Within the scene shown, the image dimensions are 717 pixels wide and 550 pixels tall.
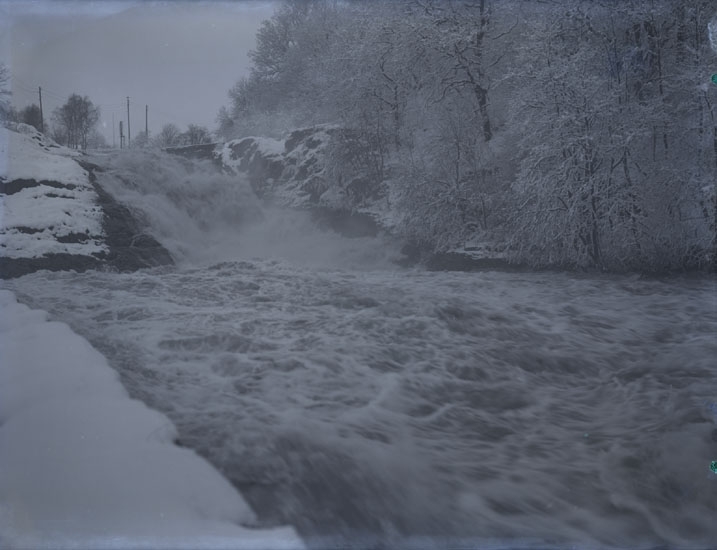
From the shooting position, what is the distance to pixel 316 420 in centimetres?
150

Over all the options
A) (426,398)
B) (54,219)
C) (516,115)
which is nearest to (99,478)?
(426,398)

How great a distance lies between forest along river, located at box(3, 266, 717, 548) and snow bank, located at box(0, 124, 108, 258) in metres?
0.33

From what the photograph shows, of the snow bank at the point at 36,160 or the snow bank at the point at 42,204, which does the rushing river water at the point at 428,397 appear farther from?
the snow bank at the point at 36,160

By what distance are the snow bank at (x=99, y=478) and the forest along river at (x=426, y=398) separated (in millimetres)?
87

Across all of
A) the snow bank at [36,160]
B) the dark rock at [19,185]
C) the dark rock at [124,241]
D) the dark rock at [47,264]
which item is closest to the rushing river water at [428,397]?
the dark rock at [47,264]

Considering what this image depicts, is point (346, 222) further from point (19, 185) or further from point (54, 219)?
point (19, 185)

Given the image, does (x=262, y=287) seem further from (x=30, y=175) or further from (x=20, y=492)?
(x=20, y=492)

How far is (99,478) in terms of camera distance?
0.93 meters

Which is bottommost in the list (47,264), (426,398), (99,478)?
(426,398)

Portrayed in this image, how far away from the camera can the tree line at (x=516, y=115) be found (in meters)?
3.46

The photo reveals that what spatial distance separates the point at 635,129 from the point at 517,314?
2031mm

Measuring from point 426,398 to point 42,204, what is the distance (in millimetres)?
2955

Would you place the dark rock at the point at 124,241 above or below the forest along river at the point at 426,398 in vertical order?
above

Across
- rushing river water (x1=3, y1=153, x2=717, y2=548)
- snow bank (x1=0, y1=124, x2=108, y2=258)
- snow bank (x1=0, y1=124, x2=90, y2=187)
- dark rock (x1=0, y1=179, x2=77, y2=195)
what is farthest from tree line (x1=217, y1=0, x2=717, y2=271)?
dark rock (x1=0, y1=179, x2=77, y2=195)
